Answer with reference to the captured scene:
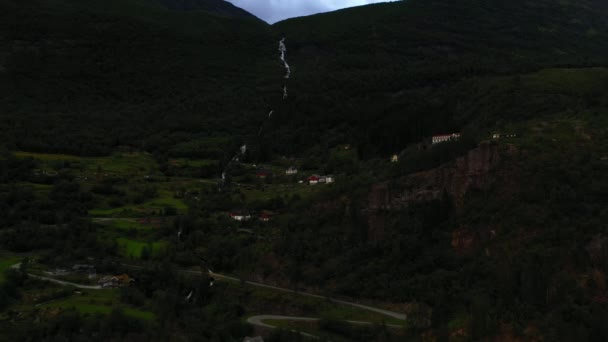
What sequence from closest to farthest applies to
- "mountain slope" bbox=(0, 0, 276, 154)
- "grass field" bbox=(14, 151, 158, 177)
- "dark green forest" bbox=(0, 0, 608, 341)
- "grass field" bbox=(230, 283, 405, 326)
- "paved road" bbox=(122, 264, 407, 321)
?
"dark green forest" bbox=(0, 0, 608, 341) < "grass field" bbox=(230, 283, 405, 326) < "paved road" bbox=(122, 264, 407, 321) < "grass field" bbox=(14, 151, 158, 177) < "mountain slope" bbox=(0, 0, 276, 154)

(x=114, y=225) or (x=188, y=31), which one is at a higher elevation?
(x=188, y=31)

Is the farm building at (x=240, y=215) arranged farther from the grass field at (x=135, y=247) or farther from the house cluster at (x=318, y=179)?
the house cluster at (x=318, y=179)

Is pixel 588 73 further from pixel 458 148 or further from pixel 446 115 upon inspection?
pixel 458 148

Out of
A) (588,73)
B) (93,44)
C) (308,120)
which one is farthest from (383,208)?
(93,44)

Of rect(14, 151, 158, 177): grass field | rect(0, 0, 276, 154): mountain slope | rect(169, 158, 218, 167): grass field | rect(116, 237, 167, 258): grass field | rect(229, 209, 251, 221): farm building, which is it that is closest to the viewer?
rect(116, 237, 167, 258): grass field

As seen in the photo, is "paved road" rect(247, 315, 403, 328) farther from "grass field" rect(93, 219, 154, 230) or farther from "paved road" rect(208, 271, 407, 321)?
"grass field" rect(93, 219, 154, 230)

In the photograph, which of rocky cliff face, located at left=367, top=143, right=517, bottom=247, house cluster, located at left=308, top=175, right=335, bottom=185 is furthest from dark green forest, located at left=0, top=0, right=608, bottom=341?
house cluster, located at left=308, top=175, right=335, bottom=185

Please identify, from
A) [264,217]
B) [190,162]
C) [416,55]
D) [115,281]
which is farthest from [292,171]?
[416,55]

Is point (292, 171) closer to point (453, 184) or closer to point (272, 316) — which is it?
point (453, 184)
